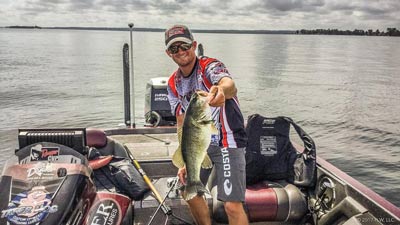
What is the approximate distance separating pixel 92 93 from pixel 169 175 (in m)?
18.8

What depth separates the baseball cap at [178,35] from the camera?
11.4 ft

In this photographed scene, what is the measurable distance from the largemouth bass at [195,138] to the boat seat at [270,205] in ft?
4.64

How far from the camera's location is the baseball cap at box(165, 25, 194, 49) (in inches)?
137

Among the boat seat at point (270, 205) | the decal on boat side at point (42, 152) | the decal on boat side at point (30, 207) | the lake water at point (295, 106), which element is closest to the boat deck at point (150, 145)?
the boat seat at point (270, 205)

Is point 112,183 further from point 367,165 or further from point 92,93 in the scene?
point 92,93

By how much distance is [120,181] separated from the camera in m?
4.89

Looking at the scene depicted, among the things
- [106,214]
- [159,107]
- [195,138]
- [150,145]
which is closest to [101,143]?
[150,145]

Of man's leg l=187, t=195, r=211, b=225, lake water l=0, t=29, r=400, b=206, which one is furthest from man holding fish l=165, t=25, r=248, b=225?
lake water l=0, t=29, r=400, b=206

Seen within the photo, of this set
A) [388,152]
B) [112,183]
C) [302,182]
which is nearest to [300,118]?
[388,152]

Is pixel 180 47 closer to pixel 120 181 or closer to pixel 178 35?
pixel 178 35

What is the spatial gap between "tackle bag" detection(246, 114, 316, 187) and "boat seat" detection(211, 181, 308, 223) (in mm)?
441

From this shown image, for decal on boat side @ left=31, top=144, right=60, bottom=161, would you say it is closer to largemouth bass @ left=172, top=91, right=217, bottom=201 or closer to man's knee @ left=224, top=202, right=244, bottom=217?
largemouth bass @ left=172, top=91, right=217, bottom=201

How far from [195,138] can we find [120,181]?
2.38m

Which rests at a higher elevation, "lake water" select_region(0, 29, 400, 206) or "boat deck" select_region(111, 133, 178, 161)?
"boat deck" select_region(111, 133, 178, 161)
